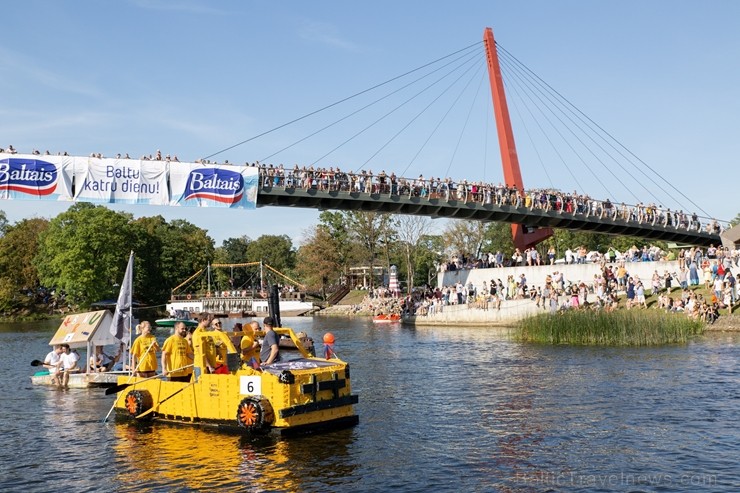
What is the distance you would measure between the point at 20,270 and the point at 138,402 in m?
81.0

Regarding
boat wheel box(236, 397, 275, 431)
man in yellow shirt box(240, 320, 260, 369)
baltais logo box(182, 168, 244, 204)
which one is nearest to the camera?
boat wheel box(236, 397, 275, 431)

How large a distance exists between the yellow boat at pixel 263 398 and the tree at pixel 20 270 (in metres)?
76.8

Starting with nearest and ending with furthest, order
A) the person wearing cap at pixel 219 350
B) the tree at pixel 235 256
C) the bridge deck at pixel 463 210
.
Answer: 1. the person wearing cap at pixel 219 350
2. the bridge deck at pixel 463 210
3. the tree at pixel 235 256

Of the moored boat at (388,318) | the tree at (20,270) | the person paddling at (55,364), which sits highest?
the tree at (20,270)

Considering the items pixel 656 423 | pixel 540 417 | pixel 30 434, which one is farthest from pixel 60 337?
pixel 656 423


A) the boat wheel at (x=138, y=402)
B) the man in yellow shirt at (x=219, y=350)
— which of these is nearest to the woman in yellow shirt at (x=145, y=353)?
the boat wheel at (x=138, y=402)

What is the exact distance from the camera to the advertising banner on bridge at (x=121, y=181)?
36719 mm

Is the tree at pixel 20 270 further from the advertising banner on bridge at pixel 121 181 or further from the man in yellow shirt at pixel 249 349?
the man in yellow shirt at pixel 249 349

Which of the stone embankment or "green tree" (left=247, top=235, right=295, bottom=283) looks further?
"green tree" (left=247, top=235, right=295, bottom=283)

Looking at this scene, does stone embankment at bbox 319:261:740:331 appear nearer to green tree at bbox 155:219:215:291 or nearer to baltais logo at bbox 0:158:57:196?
baltais logo at bbox 0:158:57:196

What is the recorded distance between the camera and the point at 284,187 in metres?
41.1

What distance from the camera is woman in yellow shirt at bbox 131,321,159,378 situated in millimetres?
18297

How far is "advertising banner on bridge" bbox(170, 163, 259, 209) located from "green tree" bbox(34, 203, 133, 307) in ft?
150

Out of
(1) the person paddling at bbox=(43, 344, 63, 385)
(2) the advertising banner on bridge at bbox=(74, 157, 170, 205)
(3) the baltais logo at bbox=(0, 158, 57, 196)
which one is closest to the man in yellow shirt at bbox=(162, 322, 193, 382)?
(1) the person paddling at bbox=(43, 344, 63, 385)
